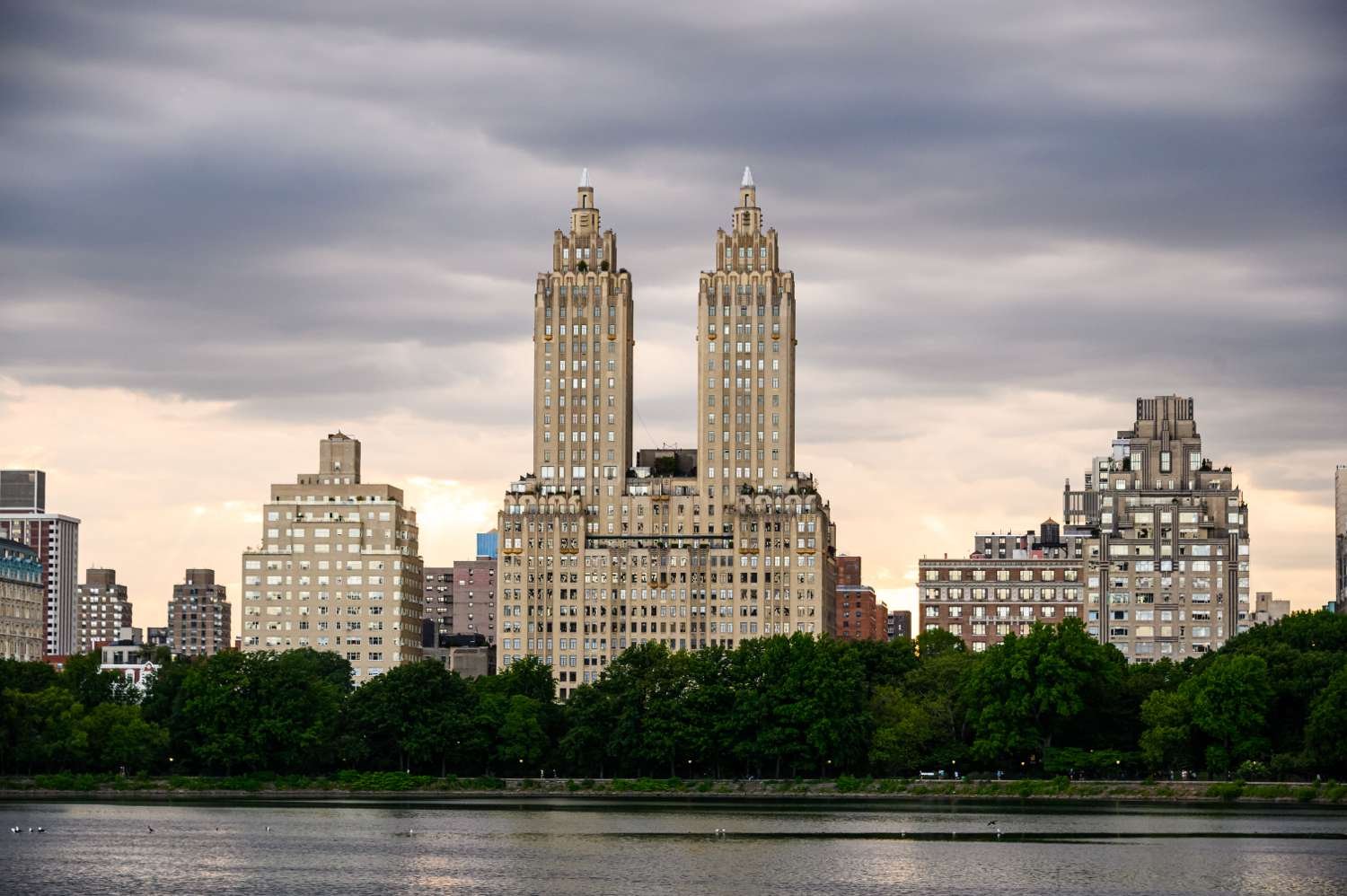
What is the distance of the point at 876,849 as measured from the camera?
517 ft

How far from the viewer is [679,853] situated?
15275 centimetres

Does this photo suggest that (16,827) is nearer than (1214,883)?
No

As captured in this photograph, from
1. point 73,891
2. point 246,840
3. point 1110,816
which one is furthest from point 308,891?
point 1110,816

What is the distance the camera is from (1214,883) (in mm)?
132250

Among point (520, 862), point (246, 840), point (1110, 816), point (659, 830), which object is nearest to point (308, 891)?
point (520, 862)

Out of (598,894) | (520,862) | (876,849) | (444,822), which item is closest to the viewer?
(598,894)

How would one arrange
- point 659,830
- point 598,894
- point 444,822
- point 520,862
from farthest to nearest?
point 444,822, point 659,830, point 520,862, point 598,894

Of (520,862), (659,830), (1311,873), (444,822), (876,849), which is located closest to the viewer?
(1311,873)

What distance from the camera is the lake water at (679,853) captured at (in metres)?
132

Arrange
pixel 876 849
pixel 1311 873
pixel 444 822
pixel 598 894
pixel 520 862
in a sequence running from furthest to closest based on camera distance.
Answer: pixel 444 822
pixel 876 849
pixel 520 862
pixel 1311 873
pixel 598 894

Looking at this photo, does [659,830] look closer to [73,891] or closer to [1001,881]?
[1001,881]

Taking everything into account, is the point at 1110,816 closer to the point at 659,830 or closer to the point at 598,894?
the point at 659,830

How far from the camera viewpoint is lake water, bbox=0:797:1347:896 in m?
132

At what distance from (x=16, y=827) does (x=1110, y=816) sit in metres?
88.9
